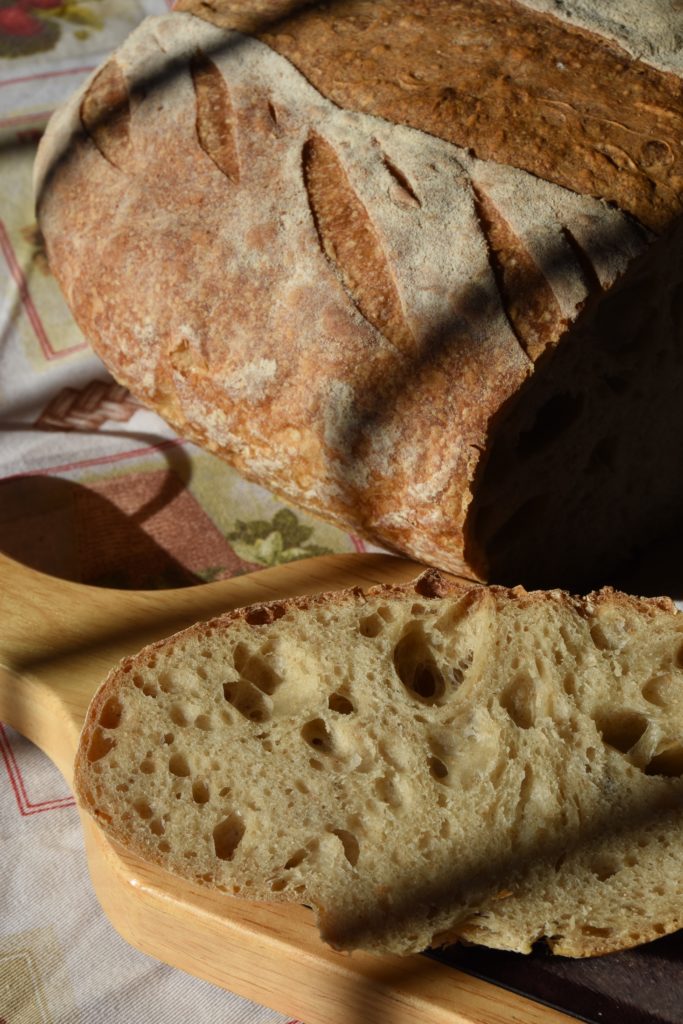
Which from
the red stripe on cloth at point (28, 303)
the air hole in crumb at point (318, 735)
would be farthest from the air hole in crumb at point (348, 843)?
the red stripe on cloth at point (28, 303)

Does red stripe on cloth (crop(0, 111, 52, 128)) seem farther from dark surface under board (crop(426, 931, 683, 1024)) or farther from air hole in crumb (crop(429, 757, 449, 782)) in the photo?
dark surface under board (crop(426, 931, 683, 1024))

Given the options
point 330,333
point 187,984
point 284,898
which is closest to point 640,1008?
point 284,898

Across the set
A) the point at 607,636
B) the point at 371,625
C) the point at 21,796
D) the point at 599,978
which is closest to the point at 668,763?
the point at 607,636

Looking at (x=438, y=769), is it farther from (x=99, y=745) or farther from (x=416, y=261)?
(x=416, y=261)

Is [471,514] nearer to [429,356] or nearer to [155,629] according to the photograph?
[429,356]

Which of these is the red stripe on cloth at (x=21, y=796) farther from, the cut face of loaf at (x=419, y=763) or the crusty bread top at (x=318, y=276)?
the crusty bread top at (x=318, y=276)

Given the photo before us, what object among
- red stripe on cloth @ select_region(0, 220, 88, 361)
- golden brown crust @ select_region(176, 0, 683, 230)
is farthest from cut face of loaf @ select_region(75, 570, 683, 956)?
red stripe on cloth @ select_region(0, 220, 88, 361)

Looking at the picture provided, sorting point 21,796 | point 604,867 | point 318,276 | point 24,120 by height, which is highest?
point 318,276
